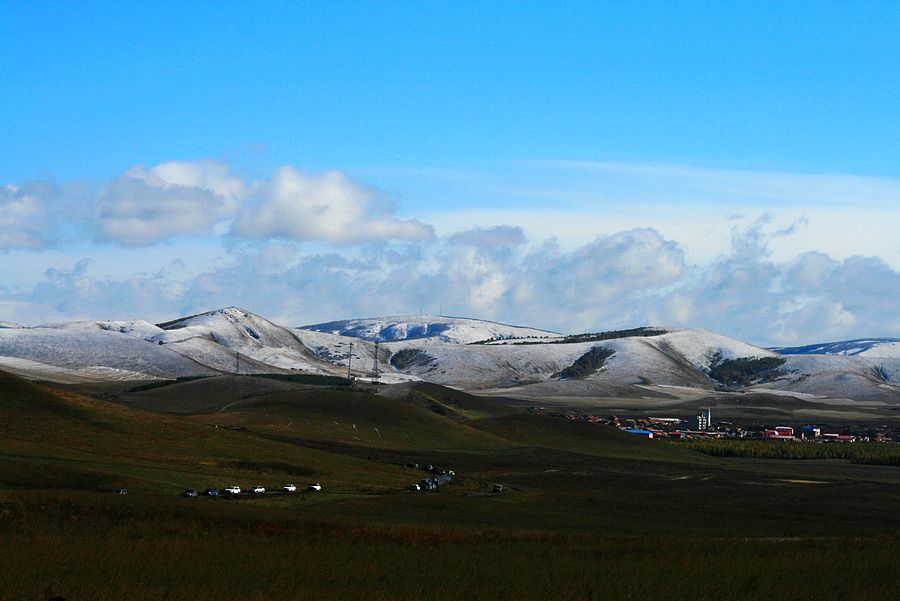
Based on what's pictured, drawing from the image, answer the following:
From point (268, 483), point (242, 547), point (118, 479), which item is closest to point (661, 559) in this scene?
point (242, 547)

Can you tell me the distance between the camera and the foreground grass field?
42.0 meters

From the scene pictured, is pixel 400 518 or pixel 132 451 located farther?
pixel 132 451

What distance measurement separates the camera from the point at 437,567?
45812mm

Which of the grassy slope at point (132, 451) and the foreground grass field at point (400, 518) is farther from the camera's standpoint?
the grassy slope at point (132, 451)

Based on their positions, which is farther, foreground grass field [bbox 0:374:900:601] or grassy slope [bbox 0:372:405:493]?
grassy slope [bbox 0:372:405:493]

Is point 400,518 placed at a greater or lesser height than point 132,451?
lesser

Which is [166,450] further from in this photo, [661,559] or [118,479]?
[661,559]

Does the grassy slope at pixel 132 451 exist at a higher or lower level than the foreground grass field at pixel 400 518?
higher

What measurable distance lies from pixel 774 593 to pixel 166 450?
75.7m

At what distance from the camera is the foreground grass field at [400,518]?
4197 cm

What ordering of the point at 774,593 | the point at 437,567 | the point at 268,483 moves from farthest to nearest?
the point at 268,483, the point at 437,567, the point at 774,593

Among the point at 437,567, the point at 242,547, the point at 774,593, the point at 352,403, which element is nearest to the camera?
the point at 774,593

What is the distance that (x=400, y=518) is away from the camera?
226ft

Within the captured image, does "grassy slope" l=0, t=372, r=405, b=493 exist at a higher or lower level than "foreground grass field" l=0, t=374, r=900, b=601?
higher
